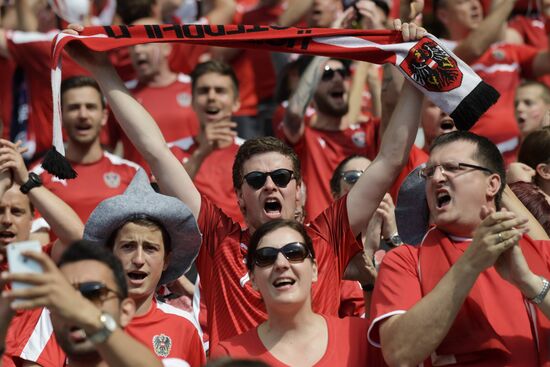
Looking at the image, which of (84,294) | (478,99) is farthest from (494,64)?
(84,294)

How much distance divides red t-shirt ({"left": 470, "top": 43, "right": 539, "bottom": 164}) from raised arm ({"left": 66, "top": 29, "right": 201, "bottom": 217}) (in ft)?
12.4

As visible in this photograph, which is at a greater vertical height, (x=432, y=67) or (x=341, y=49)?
(x=341, y=49)

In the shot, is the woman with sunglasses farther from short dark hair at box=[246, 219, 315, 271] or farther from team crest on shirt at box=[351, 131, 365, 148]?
team crest on shirt at box=[351, 131, 365, 148]

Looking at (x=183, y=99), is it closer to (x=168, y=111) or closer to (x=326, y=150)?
(x=168, y=111)

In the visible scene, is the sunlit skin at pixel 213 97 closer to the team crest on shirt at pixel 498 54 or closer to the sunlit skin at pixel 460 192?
the team crest on shirt at pixel 498 54

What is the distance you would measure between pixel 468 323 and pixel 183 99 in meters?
5.02

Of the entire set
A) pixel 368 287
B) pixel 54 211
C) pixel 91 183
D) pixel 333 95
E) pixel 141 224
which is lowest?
pixel 368 287

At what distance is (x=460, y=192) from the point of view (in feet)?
18.4

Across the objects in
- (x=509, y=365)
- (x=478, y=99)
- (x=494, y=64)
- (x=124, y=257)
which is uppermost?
(x=494, y=64)

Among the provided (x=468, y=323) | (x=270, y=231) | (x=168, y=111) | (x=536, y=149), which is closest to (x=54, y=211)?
(x=270, y=231)

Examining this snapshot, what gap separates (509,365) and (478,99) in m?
1.44

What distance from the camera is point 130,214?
20.1 ft

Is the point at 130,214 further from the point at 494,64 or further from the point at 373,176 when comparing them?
the point at 494,64

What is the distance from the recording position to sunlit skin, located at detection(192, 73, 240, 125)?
9125 millimetres
